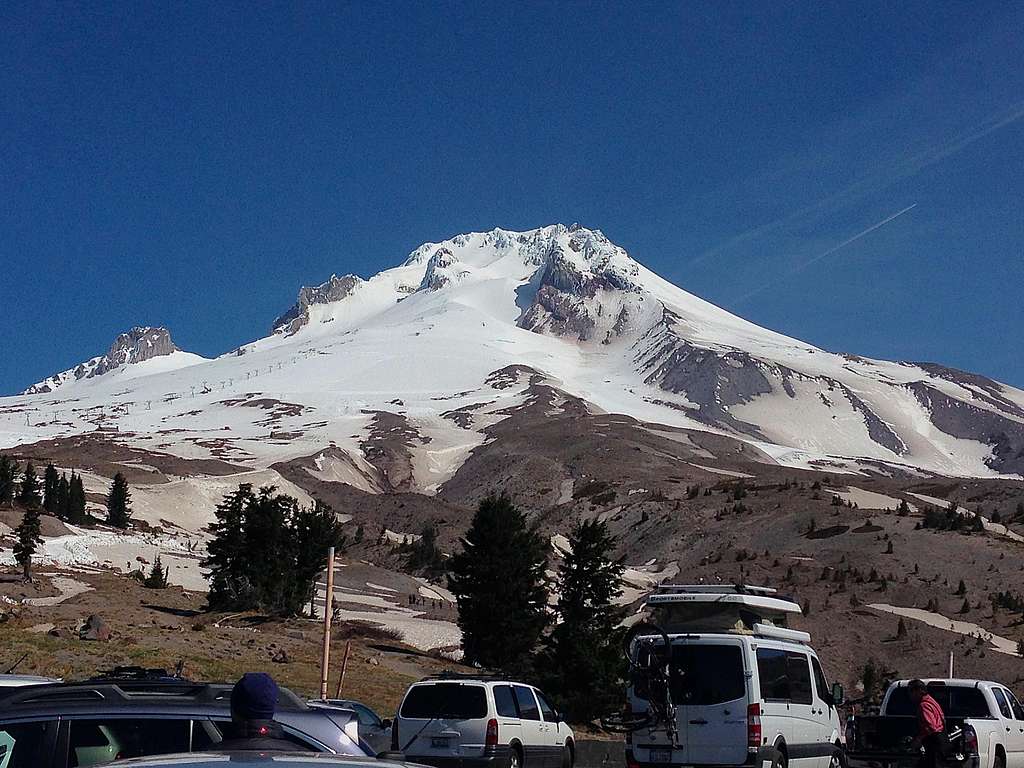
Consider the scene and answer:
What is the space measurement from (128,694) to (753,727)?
31.8ft

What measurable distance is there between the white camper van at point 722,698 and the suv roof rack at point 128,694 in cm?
862

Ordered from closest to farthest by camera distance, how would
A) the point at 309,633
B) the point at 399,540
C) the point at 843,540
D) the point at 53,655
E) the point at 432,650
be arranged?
the point at 53,655 < the point at 309,633 < the point at 432,650 < the point at 843,540 < the point at 399,540

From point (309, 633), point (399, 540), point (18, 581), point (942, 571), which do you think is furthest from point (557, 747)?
point (399, 540)

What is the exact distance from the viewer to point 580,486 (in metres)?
141

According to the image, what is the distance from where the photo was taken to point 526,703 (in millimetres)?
19047

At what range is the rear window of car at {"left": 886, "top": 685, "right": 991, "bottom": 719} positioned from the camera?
18875 mm

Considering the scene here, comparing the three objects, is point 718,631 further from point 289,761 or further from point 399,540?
point 399,540

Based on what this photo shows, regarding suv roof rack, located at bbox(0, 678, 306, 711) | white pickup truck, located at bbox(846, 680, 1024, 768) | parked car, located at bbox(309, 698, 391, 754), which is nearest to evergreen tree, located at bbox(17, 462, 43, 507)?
parked car, located at bbox(309, 698, 391, 754)

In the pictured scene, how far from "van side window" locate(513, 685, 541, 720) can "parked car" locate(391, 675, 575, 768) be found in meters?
0.04

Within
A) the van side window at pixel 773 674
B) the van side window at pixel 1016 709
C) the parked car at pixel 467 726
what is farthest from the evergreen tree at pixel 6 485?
the van side window at pixel 773 674

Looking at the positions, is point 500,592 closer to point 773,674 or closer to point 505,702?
point 505,702

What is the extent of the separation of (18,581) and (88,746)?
49255 mm

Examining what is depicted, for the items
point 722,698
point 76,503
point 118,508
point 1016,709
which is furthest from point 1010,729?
point 76,503

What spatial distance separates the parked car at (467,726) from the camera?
17.5 metres
